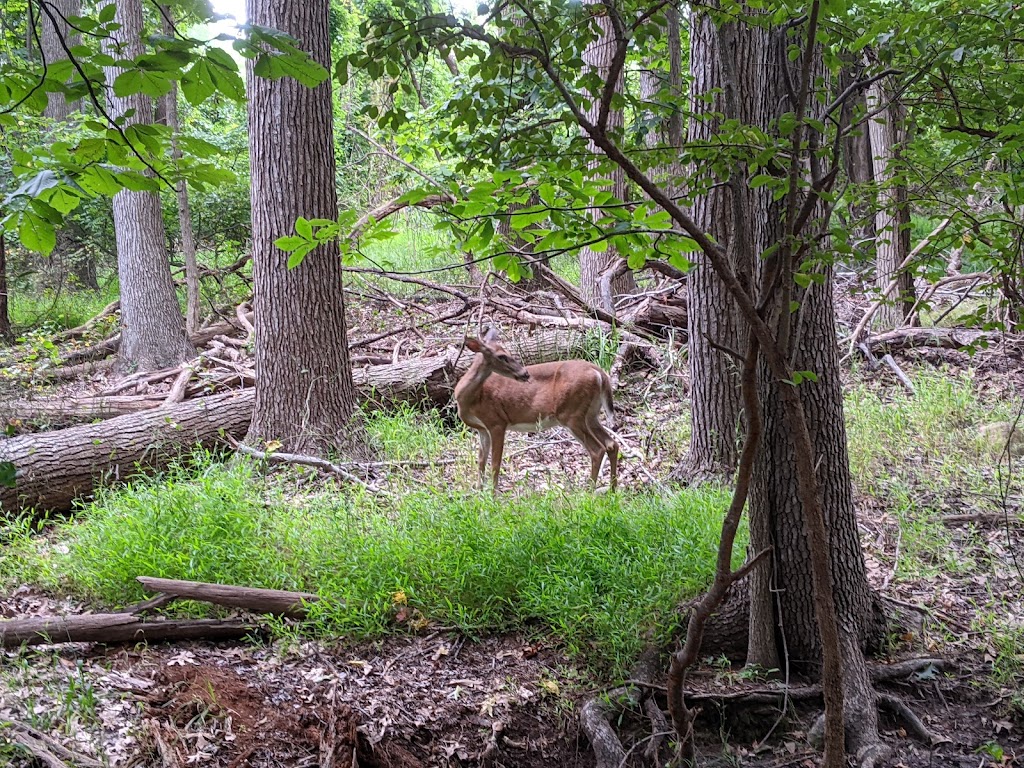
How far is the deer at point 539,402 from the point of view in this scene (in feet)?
22.0

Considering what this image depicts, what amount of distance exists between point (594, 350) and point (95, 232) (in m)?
9.51

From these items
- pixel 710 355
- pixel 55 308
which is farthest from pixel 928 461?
pixel 55 308

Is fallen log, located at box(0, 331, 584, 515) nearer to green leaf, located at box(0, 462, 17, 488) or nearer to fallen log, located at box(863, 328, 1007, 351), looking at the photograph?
green leaf, located at box(0, 462, 17, 488)

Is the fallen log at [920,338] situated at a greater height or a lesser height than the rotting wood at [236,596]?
greater

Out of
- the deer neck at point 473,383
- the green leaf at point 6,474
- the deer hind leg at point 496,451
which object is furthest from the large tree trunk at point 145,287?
the green leaf at point 6,474

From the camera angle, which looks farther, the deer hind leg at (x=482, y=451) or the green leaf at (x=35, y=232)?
the deer hind leg at (x=482, y=451)

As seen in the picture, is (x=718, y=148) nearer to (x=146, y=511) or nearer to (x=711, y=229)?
(x=711, y=229)

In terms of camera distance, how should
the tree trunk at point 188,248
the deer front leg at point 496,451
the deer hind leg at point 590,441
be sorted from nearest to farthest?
1. the deer front leg at point 496,451
2. the deer hind leg at point 590,441
3. the tree trunk at point 188,248

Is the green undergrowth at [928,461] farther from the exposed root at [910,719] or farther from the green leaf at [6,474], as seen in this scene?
the green leaf at [6,474]

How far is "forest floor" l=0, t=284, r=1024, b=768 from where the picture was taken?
130 inches

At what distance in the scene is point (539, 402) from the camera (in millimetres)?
6781

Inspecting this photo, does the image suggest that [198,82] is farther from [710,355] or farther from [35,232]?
[710,355]

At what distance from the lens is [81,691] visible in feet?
11.0

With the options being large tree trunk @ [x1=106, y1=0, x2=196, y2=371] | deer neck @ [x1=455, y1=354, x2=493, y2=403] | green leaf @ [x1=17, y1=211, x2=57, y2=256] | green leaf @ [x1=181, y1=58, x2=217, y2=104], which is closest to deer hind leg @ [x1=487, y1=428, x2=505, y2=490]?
deer neck @ [x1=455, y1=354, x2=493, y2=403]
